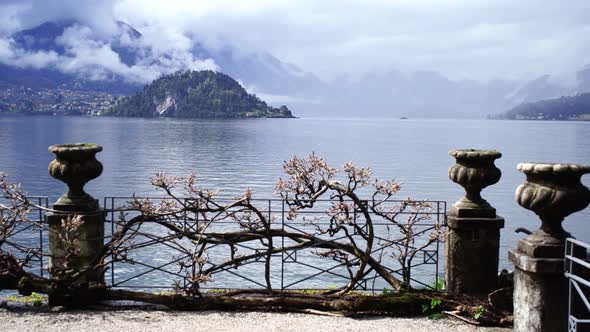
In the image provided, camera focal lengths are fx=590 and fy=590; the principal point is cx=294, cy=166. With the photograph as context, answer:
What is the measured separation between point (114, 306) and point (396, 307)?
3.70 m

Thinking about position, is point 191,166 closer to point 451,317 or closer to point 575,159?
point 575,159

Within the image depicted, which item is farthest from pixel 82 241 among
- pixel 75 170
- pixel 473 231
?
pixel 473 231

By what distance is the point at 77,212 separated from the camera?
25.9 ft

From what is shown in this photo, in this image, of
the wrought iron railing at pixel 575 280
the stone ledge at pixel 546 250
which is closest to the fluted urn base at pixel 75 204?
the stone ledge at pixel 546 250

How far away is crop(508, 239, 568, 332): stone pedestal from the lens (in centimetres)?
615

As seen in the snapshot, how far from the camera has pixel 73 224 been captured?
736 cm

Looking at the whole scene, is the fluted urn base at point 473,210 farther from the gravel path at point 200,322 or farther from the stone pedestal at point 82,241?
the stone pedestal at point 82,241

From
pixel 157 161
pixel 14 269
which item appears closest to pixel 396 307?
pixel 14 269

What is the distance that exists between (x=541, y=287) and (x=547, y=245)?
46 cm

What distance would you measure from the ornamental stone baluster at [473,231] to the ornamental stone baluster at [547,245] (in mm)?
1595

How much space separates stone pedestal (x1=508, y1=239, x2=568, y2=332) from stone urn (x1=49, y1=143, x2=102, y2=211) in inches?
214

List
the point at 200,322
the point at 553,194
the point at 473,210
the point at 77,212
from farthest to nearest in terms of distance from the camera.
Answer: the point at 473,210 → the point at 77,212 → the point at 200,322 → the point at 553,194

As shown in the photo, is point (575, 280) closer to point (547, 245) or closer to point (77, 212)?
point (547, 245)

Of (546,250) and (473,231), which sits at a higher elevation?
(546,250)
